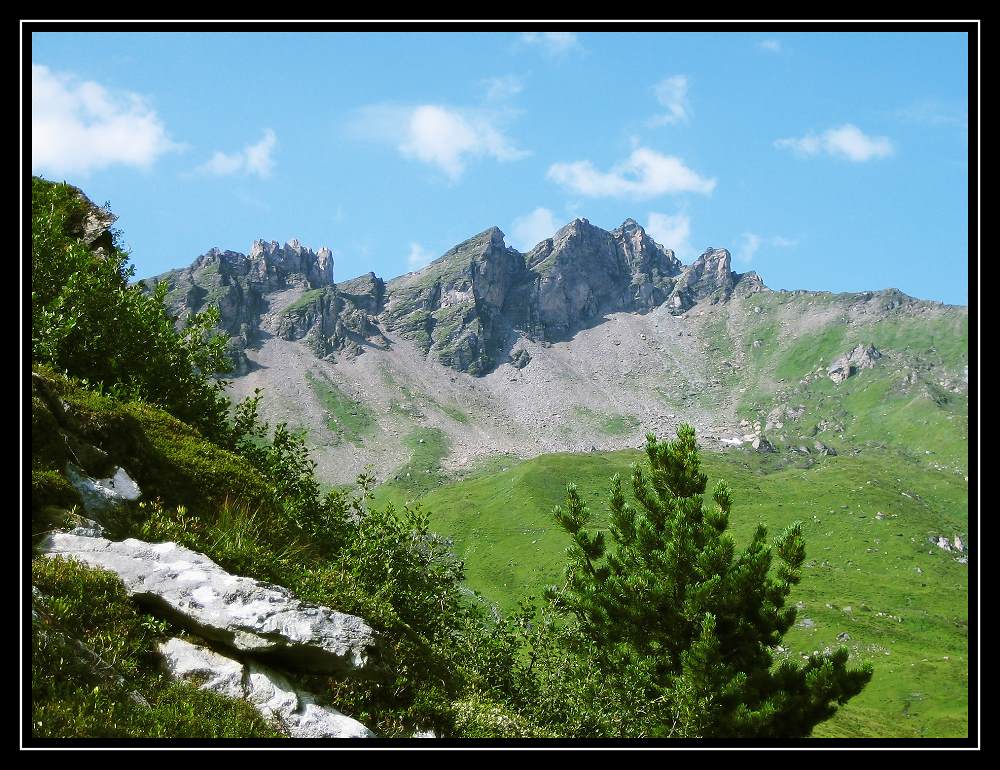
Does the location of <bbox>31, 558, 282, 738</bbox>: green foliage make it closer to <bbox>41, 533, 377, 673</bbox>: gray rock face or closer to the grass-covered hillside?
the grass-covered hillside

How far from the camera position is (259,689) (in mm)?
9594

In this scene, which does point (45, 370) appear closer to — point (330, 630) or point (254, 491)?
point (254, 491)

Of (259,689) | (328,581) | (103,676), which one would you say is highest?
(328,581)

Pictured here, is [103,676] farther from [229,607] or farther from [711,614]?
[711,614]

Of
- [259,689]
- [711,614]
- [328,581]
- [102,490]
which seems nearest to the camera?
[259,689]

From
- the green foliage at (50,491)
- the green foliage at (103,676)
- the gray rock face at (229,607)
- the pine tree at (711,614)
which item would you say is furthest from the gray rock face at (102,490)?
the pine tree at (711,614)

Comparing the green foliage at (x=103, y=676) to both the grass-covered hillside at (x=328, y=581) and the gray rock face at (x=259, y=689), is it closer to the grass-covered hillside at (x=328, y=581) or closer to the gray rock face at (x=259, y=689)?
the grass-covered hillside at (x=328, y=581)

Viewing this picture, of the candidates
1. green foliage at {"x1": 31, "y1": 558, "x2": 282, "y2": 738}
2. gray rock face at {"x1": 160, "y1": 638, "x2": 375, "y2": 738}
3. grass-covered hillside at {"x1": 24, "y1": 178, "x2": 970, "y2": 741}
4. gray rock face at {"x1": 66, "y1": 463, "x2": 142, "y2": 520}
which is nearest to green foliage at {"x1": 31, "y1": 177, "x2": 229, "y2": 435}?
grass-covered hillside at {"x1": 24, "y1": 178, "x2": 970, "y2": 741}

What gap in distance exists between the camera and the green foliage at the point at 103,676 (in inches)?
303

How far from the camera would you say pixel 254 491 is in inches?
650

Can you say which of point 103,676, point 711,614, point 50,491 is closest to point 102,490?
point 50,491

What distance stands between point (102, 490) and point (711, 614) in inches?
687

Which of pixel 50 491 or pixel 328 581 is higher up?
pixel 50 491
